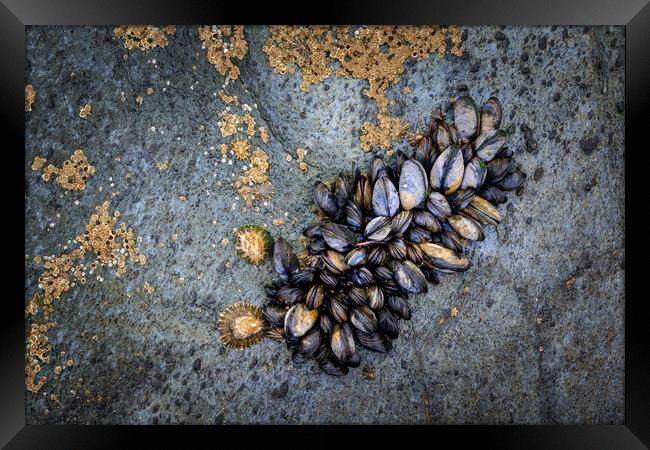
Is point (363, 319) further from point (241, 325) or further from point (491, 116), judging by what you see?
point (491, 116)

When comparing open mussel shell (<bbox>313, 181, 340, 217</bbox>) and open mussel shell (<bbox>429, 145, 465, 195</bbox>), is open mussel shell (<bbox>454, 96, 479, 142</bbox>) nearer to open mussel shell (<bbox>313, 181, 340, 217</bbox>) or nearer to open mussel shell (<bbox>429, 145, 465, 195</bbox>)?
open mussel shell (<bbox>429, 145, 465, 195</bbox>)

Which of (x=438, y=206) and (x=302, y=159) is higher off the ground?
(x=302, y=159)

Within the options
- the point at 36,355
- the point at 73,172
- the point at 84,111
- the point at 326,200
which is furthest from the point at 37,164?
the point at 326,200

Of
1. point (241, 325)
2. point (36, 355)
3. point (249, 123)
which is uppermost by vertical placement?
point (249, 123)

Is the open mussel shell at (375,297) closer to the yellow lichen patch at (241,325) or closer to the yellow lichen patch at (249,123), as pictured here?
the yellow lichen patch at (241,325)

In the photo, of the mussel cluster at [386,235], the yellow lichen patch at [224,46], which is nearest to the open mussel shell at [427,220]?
the mussel cluster at [386,235]

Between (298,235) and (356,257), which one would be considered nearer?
(356,257)

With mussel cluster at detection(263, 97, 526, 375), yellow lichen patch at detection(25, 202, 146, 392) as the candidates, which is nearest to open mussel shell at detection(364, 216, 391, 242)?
mussel cluster at detection(263, 97, 526, 375)
